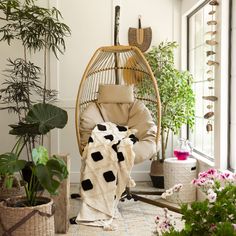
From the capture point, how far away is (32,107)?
2.88 m

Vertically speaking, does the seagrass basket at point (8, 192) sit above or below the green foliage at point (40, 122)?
below

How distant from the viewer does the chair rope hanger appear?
371 centimetres

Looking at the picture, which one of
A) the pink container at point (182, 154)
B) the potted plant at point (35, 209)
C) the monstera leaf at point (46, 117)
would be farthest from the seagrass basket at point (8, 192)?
the pink container at point (182, 154)

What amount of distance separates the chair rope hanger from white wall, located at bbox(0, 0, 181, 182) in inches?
11.1

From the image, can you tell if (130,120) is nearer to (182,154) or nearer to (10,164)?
(182,154)

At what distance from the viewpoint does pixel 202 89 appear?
13.9 feet

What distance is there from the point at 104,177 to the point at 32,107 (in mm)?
837

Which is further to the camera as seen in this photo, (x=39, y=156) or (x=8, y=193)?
(x=8, y=193)

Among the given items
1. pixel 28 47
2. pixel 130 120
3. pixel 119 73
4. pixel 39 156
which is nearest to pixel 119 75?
pixel 119 73

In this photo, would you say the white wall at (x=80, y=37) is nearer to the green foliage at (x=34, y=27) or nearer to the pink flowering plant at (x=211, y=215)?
the green foliage at (x=34, y=27)

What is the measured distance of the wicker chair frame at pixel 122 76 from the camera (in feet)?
12.1

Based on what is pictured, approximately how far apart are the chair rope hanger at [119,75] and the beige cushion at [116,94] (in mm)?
179

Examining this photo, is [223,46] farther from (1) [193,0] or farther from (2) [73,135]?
(2) [73,135]

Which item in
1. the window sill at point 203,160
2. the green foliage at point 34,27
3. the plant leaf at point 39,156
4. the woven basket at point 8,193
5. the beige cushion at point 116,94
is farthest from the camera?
the green foliage at point 34,27
